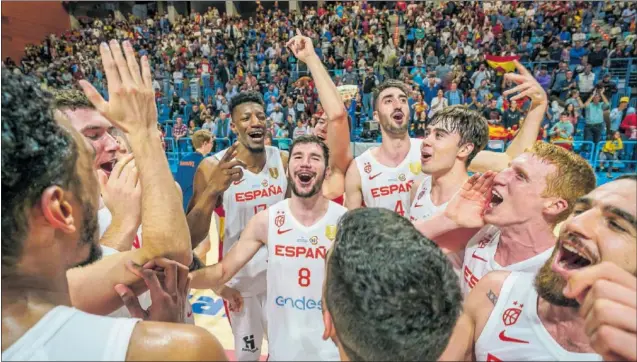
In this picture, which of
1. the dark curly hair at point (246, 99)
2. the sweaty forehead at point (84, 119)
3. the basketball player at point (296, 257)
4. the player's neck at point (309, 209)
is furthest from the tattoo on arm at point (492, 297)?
the dark curly hair at point (246, 99)

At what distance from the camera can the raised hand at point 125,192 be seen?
1.84 meters

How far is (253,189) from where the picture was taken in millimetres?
4094

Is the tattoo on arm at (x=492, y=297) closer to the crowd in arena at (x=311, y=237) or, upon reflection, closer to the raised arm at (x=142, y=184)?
the crowd in arena at (x=311, y=237)

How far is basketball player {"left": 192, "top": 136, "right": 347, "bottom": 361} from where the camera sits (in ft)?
9.07

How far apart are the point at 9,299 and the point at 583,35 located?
53.4 ft

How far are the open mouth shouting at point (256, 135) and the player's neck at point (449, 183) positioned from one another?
1.79 metres

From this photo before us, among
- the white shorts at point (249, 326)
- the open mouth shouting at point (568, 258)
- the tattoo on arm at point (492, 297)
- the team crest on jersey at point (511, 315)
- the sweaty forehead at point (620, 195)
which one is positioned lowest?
the white shorts at point (249, 326)

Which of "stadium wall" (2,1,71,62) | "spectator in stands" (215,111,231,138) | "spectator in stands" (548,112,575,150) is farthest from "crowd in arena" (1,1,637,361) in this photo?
"stadium wall" (2,1,71,62)

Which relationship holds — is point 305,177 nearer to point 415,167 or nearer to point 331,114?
point 331,114

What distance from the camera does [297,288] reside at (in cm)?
282

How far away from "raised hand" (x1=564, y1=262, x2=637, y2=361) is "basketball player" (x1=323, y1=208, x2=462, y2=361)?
16.2 inches

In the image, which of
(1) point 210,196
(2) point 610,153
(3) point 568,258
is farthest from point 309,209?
(2) point 610,153

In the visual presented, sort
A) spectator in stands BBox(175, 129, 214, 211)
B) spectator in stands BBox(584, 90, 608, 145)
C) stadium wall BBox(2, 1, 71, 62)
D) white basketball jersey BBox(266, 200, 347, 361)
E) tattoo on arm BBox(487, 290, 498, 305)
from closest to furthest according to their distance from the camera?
1. tattoo on arm BBox(487, 290, 498, 305)
2. white basketball jersey BBox(266, 200, 347, 361)
3. spectator in stands BBox(175, 129, 214, 211)
4. spectator in stands BBox(584, 90, 608, 145)
5. stadium wall BBox(2, 1, 71, 62)

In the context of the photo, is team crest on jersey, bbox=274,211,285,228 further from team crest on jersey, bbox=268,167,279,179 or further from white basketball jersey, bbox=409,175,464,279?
team crest on jersey, bbox=268,167,279,179
